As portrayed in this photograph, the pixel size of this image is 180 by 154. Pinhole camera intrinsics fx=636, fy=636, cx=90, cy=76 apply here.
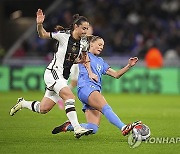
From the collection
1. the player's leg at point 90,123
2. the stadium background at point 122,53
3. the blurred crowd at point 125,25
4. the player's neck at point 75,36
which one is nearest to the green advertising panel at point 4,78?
the stadium background at point 122,53

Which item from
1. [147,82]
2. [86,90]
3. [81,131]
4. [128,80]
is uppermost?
[128,80]

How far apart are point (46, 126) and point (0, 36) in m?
19.5

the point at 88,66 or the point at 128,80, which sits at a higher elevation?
the point at 128,80

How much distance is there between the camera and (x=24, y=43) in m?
27.1

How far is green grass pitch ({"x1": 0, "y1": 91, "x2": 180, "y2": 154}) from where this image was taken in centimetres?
870

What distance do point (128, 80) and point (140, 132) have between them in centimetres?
1472

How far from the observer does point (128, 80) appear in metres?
23.7

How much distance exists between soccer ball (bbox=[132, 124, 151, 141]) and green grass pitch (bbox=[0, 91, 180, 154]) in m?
0.12

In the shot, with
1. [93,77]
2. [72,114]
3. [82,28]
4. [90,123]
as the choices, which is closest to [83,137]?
[90,123]

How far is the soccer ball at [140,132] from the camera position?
896cm

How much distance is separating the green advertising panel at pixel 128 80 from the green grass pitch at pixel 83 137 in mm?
5433

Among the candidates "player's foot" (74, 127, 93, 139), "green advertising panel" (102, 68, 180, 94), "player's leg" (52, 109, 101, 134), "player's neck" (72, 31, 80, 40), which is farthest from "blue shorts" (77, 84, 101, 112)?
"green advertising panel" (102, 68, 180, 94)

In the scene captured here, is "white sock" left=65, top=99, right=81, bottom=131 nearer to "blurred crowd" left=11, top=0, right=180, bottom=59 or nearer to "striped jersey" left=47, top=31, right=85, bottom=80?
"striped jersey" left=47, top=31, right=85, bottom=80

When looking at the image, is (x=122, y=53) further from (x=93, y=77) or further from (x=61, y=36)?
(x=93, y=77)
